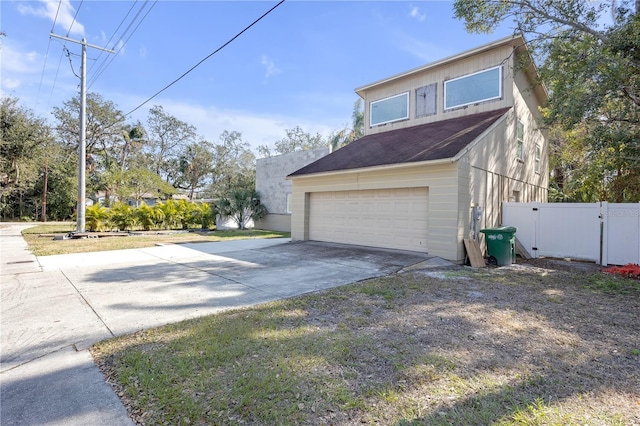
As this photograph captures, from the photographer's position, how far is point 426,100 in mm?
11969

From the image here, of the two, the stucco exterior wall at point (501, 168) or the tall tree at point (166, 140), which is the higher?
the tall tree at point (166, 140)

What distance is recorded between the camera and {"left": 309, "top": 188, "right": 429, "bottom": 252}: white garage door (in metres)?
8.89

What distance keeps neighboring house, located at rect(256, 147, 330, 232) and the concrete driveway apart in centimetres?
768

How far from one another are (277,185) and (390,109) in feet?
27.1

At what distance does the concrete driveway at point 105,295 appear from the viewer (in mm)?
2500

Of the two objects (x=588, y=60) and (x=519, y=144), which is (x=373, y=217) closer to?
(x=519, y=144)

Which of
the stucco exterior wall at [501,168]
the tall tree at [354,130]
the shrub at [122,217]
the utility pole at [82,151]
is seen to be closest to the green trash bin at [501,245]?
the stucco exterior wall at [501,168]

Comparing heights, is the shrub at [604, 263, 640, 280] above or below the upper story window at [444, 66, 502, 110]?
below

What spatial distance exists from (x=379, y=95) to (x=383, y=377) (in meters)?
12.8

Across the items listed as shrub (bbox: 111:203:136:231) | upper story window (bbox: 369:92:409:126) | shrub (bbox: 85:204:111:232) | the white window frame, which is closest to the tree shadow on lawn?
the white window frame

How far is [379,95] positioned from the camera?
13555 mm

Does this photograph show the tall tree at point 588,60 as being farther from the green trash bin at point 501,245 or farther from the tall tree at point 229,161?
the tall tree at point 229,161

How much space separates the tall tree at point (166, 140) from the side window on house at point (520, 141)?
34.0 metres

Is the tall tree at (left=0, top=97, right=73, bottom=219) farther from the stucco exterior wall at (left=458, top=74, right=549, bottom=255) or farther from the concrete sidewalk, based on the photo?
the stucco exterior wall at (left=458, top=74, right=549, bottom=255)
